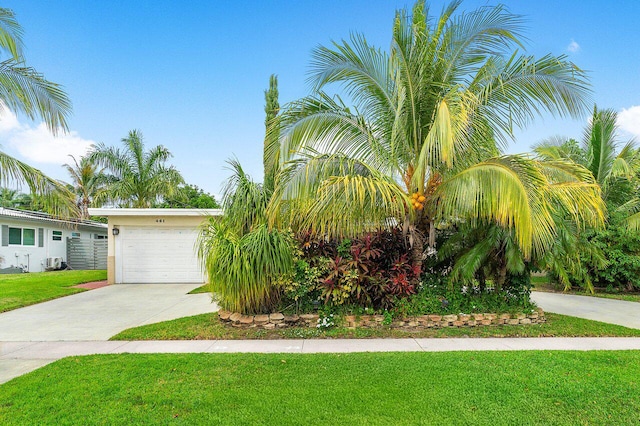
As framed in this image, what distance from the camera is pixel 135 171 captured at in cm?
1677

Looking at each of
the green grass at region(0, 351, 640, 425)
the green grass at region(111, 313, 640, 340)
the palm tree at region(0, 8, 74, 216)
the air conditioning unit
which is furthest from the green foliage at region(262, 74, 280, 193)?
the air conditioning unit

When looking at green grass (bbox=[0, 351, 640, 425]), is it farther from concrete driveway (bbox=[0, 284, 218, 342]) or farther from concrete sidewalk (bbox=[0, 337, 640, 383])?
concrete driveway (bbox=[0, 284, 218, 342])

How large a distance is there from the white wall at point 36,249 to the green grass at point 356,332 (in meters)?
14.1

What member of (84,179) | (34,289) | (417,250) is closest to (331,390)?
(417,250)

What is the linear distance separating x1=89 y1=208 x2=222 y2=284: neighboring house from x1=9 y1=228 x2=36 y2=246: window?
7319 millimetres

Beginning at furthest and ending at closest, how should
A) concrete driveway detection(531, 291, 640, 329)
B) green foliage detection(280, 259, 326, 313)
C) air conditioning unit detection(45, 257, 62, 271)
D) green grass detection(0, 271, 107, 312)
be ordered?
air conditioning unit detection(45, 257, 62, 271)
green grass detection(0, 271, 107, 312)
concrete driveway detection(531, 291, 640, 329)
green foliage detection(280, 259, 326, 313)

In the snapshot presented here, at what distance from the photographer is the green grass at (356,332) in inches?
232

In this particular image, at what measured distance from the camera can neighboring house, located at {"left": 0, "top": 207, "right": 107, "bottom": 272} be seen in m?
15.4

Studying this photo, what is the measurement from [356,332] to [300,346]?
116 centimetres

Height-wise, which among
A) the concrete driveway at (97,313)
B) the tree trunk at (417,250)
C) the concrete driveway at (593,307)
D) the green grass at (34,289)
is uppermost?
the tree trunk at (417,250)

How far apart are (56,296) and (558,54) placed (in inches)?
532

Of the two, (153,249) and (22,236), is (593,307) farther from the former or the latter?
(22,236)

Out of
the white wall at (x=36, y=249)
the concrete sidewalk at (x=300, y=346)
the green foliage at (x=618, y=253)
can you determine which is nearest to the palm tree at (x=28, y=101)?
the concrete sidewalk at (x=300, y=346)

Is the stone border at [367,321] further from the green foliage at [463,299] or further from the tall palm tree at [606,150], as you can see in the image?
the tall palm tree at [606,150]
